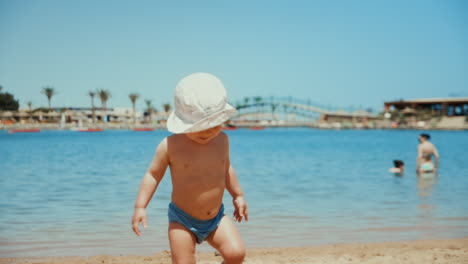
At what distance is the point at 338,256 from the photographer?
589 centimetres

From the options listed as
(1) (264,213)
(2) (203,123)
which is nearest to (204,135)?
(2) (203,123)

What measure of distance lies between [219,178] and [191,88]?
23.8 inches

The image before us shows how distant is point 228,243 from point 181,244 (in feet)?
0.91

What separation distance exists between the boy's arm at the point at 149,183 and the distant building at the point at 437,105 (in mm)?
106247

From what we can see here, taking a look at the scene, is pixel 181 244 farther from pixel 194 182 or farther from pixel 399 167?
pixel 399 167

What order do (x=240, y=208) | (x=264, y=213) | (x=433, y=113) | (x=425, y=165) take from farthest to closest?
(x=433, y=113)
(x=425, y=165)
(x=264, y=213)
(x=240, y=208)

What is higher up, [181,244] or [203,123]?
[203,123]

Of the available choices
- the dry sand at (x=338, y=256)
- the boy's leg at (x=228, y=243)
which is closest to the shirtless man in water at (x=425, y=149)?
the dry sand at (x=338, y=256)

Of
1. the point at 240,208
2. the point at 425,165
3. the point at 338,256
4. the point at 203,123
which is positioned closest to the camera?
the point at 203,123

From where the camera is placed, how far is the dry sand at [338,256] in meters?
5.57

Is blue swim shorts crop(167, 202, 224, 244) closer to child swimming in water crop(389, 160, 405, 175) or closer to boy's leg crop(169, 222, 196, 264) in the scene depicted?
boy's leg crop(169, 222, 196, 264)

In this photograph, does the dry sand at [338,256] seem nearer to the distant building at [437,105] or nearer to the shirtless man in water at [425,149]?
the shirtless man in water at [425,149]

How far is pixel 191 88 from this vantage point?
325 cm

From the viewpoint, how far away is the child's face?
3.34m
